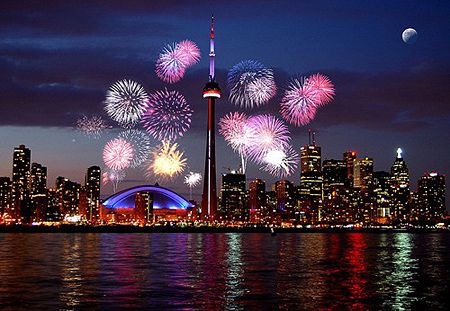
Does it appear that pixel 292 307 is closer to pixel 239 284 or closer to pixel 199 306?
pixel 199 306

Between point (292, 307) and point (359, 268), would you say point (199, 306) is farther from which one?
point (359, 268)

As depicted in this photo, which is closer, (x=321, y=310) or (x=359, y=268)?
(x=321, y=310)

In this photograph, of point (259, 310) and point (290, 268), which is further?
point (290, 268)

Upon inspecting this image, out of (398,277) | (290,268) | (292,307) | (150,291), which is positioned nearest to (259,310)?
(292,307)

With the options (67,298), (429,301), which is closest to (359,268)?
(429,301)

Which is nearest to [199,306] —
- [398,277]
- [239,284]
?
[239,284]

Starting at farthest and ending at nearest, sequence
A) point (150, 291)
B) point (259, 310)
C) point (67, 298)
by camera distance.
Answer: point (150, 291) → point (67, 298) → point (259, 310)

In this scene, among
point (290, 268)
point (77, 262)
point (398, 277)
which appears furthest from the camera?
point (77, 262)

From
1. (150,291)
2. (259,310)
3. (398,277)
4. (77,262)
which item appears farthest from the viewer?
(77,262)

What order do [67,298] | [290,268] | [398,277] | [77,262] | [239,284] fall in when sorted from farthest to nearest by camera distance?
1. [77,262]
2. [290,268]
3. [398,277]
4. [239,284]
5. [67,298]
